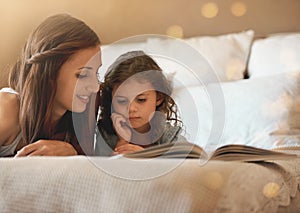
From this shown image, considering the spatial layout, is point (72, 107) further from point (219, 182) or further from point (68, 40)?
point (219, 182)

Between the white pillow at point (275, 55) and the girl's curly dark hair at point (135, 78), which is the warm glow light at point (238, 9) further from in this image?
the girl's curly dark hair at point (135, 78)

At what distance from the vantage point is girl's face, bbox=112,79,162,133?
5.42 feet

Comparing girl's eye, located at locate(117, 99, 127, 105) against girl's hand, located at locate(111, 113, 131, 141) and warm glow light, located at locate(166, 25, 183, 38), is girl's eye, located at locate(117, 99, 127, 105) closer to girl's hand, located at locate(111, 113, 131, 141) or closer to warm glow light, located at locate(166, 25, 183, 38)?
girl's hand, located at locate(111, 113, 131, 141)

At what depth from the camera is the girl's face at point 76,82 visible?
5.48 feet

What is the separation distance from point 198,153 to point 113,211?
0.26 meters

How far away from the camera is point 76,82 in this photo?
1.67 m

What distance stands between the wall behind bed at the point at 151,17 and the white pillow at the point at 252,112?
701mm

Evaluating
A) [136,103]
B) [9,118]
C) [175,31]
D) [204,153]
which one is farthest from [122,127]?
[175,31]

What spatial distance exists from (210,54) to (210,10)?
1.29 ft

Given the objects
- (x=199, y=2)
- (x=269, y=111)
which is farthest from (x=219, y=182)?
(x=199, y=2)

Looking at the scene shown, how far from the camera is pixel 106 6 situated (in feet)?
9.71

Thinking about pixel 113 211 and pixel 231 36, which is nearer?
pixel 113 211

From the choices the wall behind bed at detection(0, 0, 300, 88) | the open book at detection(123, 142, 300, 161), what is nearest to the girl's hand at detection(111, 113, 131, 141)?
the open book at detection(123, 142, 300, 161)

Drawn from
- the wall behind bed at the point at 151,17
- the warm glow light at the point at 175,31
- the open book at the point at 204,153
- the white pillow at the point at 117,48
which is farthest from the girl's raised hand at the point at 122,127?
the warm glow light at the point at 175,31
